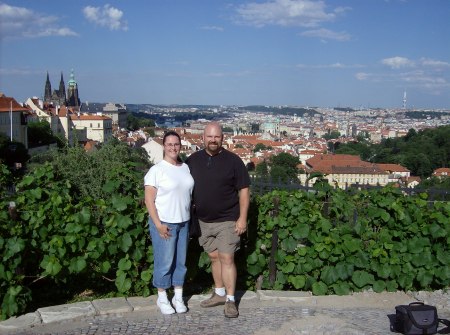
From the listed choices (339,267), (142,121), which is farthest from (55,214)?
(142,121)

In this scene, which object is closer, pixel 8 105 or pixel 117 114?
Answer: pixel 8 105

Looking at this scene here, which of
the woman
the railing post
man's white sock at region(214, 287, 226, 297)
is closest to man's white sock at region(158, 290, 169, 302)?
the woman

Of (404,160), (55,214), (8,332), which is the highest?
(55,214)

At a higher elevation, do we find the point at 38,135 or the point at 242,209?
the point at 242,209

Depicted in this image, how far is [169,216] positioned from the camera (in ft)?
13.6

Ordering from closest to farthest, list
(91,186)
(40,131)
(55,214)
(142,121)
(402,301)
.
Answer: (55,214), (402,301), (91,186), (40,131), (142,121)

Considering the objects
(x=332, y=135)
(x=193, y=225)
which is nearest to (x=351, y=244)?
(x=193, y=225)

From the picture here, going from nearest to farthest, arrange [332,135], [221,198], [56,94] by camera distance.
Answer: [221,198]
[56,94]
[332,135]

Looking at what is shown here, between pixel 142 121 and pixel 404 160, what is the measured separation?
94.7 m

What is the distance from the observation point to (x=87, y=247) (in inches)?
170

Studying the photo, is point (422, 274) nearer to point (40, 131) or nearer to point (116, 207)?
point (116, 207)

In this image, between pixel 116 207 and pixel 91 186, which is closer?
pixel 116 207

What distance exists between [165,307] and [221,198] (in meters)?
1.01

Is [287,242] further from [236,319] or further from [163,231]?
[163,231]
